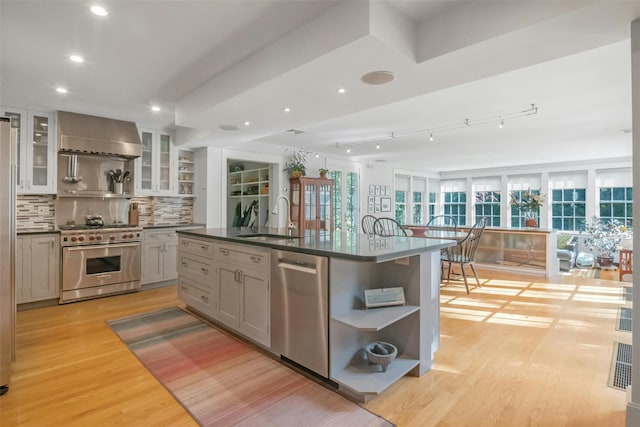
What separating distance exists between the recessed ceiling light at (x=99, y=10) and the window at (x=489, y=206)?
31.0 ft

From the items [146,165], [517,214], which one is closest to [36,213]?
[146,165]

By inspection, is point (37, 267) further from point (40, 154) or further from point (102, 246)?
point (40, 154)

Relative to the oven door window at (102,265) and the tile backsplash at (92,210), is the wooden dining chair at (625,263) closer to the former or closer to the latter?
the tile backsplash at (92,210)

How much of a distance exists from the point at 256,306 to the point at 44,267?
2.96 m

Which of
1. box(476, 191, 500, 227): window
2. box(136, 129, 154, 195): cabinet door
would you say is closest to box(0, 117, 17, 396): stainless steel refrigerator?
Answer: box(136, 129, 154, 195): cabinet door

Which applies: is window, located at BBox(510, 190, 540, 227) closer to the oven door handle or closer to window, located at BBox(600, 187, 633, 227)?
window, located at BBox(600, 187, 633, 227)

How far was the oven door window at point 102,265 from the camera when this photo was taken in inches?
159

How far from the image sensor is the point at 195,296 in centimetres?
342

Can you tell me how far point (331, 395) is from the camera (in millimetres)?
2016

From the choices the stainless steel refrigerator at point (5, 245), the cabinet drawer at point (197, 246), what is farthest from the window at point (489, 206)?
the stainless steel refrigerator at point (5, 245)

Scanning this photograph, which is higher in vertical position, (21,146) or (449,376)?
(21,146)

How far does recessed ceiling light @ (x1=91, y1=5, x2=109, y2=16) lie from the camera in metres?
1.93

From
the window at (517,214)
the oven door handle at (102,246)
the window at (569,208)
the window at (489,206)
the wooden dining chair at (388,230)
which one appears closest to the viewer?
the oven door handle at (102,246)

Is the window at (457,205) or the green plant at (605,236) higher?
the window at (457,205)
